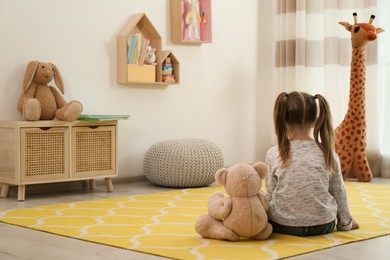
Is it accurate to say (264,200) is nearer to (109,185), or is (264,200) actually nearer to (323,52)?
(109,185)

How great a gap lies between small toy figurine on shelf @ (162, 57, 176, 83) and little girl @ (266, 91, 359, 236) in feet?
6.87

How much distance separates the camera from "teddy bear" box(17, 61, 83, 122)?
3689 mm

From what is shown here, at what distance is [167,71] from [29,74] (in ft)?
3.51

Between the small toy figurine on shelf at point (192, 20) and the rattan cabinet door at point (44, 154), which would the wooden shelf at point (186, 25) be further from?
the rattan cabinet door at point (44, 154)

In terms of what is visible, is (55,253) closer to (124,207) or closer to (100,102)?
(124,207)

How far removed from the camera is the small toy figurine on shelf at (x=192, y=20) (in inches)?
185

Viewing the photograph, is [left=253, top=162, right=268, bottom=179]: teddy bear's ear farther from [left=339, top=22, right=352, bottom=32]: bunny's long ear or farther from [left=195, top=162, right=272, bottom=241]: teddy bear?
[left=339, top=22, right=352, bottom=32]: bunny's long ear

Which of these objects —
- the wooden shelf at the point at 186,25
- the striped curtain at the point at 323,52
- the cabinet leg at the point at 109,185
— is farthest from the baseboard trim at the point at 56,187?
the striped curtain at the point at 323,52

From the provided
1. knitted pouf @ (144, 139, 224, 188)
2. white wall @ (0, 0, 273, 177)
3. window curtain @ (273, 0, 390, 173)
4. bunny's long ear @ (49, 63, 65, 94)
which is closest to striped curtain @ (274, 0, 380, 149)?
window curtain @ (273, 0, 390, 173)

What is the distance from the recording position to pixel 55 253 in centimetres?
224

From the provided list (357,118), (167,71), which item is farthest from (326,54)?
(167,71)

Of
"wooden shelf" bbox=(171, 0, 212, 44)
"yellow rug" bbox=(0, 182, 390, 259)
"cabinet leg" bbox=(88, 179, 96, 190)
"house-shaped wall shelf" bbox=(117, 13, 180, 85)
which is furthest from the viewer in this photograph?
"wooden shelf" bbox=(171, 0, 212, 44)

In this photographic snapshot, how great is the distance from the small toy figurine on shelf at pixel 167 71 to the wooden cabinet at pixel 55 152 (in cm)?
69

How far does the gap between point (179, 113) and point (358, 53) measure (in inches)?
50.3
